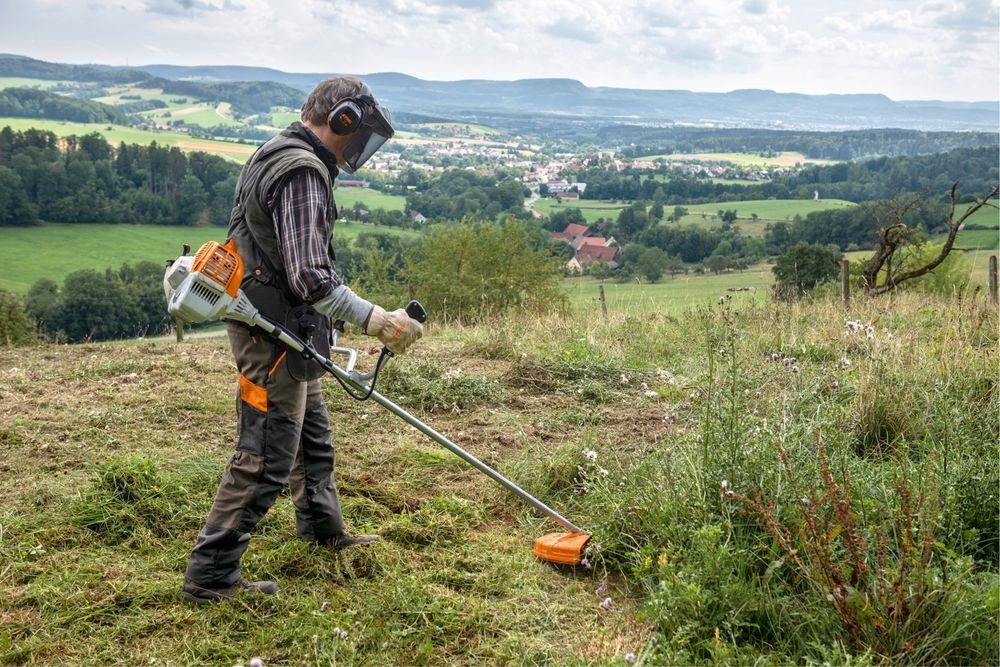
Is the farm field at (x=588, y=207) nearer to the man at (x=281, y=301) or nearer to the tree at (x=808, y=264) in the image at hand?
the tree at (x=808, y=264)

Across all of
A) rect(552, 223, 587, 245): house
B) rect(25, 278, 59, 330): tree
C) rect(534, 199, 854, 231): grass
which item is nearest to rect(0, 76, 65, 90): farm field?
rect(534, 199, 854, 231): grass

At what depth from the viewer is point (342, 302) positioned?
3.45 metres

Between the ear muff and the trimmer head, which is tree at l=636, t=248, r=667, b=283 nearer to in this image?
the trimmer head

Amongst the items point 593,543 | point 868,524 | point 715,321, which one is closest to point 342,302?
point 593,543

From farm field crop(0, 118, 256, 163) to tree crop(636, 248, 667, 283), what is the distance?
34507 mm

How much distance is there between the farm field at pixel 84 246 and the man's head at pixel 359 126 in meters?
43.2

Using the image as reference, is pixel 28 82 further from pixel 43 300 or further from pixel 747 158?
pixel 747 158

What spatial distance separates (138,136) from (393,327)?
86.7 m

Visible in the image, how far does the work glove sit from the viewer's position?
3510 mm

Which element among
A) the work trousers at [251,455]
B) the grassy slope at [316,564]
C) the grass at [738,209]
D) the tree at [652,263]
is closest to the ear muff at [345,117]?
the work trousers at [251,455]

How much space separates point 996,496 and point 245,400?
359cm

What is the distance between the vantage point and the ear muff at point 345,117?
363cm

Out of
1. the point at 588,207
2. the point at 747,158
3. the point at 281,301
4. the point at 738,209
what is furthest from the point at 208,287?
the point at 747,158

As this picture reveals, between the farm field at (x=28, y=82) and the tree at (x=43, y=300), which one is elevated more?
the farm field at (x=28, y=82)
